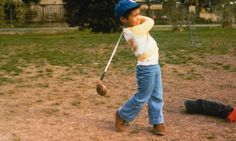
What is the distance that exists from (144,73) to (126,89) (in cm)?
292

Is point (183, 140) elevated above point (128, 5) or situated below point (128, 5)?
below

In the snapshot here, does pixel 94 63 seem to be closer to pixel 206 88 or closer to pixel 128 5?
pixel 206 88

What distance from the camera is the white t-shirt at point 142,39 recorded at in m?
5.52

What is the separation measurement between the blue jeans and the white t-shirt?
0.07m

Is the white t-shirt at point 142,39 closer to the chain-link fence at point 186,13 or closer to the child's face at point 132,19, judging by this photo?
the child's face at point 132,19

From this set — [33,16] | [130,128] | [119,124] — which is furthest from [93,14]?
[119,124]

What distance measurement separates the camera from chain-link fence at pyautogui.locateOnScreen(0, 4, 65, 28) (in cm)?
3220

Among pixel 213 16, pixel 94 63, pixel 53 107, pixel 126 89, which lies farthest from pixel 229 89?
pixel 213 16

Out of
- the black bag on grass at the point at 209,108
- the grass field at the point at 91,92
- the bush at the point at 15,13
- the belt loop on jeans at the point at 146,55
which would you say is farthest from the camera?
the bush at the point at 15,13

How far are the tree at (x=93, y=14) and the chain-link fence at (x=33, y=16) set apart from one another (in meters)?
5.17

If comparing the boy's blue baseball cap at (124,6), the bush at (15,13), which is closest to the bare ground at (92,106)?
the boy's blue baseball cap at (124,6)

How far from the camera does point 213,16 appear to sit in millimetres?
38312

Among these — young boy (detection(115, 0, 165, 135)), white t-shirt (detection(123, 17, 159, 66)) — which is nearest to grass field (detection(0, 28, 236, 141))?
young boy (detection(115, 0, 165, 135))

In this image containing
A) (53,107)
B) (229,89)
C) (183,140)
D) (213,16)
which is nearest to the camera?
(183,140)
